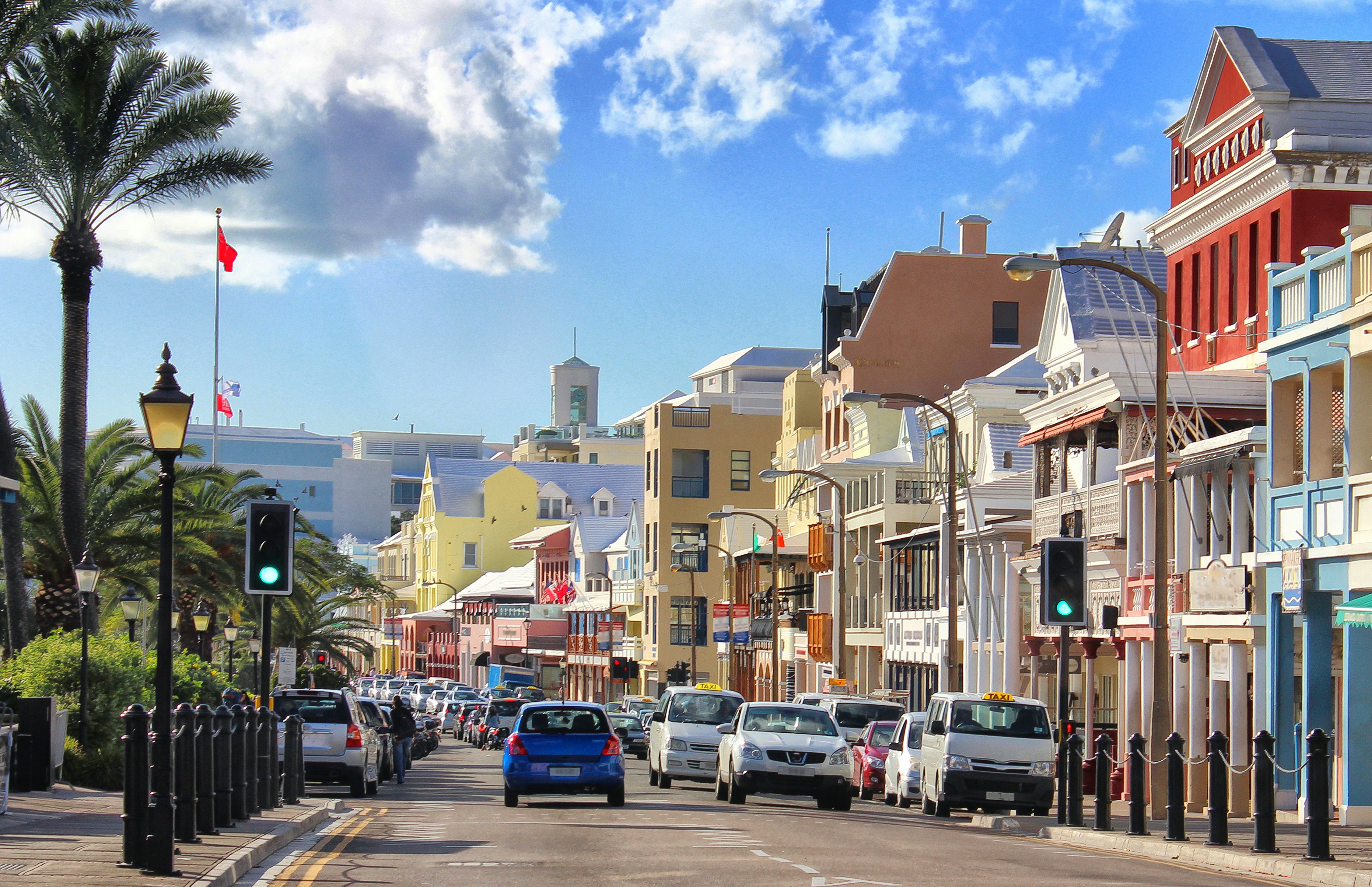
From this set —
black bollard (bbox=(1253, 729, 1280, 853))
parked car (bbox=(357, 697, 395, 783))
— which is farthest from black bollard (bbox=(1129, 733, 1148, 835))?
parked car (bbox=(357, 697, 395, 783))

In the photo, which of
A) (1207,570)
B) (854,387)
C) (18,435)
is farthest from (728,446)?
(1207,570)

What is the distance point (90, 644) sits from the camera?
98.2ft

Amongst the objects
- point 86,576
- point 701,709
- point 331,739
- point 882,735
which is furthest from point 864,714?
point 86,576

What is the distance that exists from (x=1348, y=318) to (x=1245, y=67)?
29.6 feet

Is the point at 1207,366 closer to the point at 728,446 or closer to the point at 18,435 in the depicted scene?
the point at 18,435

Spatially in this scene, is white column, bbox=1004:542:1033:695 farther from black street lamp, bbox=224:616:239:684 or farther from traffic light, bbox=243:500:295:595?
traffic light, bbox=243:500:295:595

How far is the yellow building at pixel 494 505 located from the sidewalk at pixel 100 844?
10277 cm

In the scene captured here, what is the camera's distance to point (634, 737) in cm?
4938

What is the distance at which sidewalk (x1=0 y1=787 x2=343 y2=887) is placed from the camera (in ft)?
44.0

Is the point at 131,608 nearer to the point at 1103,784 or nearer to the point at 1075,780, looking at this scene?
the point at 1075,780

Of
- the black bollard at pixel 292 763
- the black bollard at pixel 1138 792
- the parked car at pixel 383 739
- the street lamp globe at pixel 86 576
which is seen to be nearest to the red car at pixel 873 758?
the parked car at pixel 383 739

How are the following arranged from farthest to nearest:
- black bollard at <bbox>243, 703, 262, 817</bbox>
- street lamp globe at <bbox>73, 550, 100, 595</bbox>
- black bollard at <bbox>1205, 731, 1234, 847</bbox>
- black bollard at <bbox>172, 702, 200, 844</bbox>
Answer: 1. street lamp globe at <bbox>73, 550, 100, 595</bbox>
2. black bollard at <bbox>243, 703, 262, 817</bbox>
3. black bollard at <bbox>1205, 731, 1234, 847</bbox>
4. black bollard at <bbox>172, 702, 200, 844</bbox>

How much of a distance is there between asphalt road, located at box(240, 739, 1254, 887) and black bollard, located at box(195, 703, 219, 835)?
867 millimetres

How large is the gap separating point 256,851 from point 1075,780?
37.3 feet
